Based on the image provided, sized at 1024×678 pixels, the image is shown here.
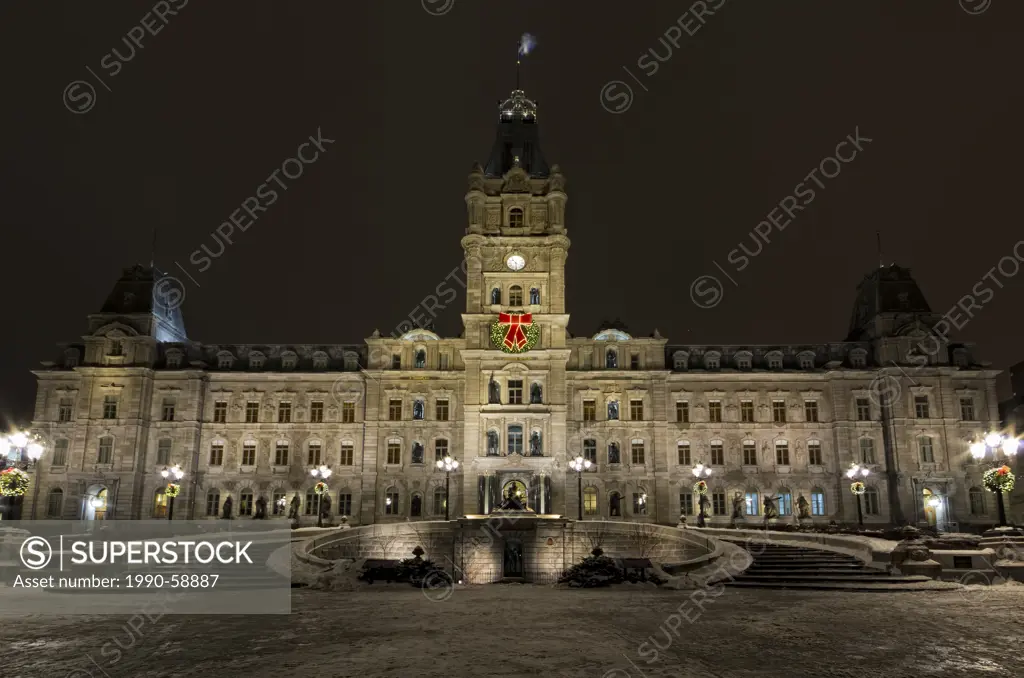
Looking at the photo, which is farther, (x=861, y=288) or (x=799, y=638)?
(x=861, y=288)

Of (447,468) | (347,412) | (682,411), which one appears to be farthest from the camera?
(347,412)

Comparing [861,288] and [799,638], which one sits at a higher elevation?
[861,288]

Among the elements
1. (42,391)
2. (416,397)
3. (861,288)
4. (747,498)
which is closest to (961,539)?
(747,498)

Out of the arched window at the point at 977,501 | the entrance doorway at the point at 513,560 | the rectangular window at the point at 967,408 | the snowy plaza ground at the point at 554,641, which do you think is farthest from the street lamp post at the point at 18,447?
the rectangular window at the point at 967,408

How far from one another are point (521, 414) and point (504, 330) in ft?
19.8

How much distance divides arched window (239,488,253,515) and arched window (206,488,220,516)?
166 cm

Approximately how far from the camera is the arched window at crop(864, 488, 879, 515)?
56434 millimetres

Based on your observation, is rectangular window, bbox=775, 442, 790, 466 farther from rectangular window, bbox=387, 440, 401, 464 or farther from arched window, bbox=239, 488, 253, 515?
arched window, bbox=239, 488, 253, 515

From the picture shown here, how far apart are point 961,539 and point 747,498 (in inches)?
1201

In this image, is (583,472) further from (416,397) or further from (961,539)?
(961,539)

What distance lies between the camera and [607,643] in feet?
44.9

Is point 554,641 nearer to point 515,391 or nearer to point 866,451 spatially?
point 515,391

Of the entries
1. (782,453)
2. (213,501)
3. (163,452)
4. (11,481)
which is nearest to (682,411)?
(782,453)

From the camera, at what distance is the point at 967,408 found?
191ft
